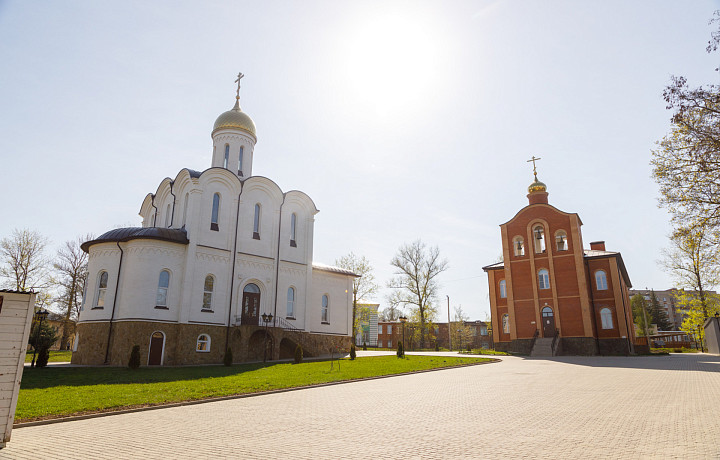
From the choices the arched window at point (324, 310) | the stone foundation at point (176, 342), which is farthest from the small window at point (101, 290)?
the arched window at point (324, 310)

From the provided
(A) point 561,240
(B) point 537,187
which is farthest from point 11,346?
(B) point 537,187

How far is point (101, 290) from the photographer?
2189cm

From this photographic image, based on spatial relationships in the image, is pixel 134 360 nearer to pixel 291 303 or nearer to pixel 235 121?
pixel 291 303

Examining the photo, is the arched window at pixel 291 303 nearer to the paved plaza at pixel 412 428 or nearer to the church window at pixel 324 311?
the church window at pixel 324 311

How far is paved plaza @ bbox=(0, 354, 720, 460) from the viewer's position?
18.3 feet

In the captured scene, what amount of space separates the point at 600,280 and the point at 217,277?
1095 inches

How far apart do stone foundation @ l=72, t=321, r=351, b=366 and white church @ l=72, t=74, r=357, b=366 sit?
0.05 m

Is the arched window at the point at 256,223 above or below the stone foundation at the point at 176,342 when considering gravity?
above

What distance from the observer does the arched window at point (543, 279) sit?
3275 centimetres

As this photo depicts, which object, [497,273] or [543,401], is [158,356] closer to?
[543,401]

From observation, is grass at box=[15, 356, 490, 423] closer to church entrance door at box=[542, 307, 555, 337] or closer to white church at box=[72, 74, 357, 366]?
white church at box=[72, 74, 357, 366]

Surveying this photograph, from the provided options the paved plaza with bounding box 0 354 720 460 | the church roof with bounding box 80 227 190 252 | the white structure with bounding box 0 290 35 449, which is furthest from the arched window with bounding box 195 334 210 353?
the white structure with bounding box 0 290 35 449

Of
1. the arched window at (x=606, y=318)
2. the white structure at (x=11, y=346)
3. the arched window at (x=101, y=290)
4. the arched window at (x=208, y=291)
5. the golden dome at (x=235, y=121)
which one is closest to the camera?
the white structure at (x=11, y=346)

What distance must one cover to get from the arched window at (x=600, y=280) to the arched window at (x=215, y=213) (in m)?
27.8
